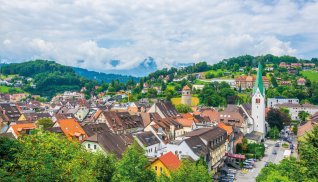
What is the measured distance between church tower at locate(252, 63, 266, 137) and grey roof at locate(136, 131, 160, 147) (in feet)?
134

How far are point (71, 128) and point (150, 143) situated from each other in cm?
1512

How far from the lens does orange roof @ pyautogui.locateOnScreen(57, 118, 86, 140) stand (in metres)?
58.6

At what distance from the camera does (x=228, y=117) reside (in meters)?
84.0

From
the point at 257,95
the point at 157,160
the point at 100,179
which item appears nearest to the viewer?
the point at 100,179

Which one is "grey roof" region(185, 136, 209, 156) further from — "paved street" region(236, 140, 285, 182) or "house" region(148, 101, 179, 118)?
"house" region(148, 101, 179, 118)

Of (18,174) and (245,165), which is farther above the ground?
(18,174)

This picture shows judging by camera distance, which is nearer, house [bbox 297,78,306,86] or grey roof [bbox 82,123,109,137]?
grey roof [bbox 82,123,109,137]

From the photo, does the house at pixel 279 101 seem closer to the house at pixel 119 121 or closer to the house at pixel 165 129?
the house at pixel 165 129

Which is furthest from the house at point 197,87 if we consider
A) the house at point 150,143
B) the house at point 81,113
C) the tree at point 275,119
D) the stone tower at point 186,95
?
the house at point 150,143

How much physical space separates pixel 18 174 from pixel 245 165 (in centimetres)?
5212

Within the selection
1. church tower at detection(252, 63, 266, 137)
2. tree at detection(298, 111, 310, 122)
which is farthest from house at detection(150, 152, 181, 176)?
tree at detection(298, 111, 310, 122)

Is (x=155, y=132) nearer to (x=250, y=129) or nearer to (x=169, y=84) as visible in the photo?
(x=250, y=129)

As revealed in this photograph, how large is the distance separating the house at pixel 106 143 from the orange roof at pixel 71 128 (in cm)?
942

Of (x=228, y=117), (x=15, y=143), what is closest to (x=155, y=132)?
(x=228, y=117)
